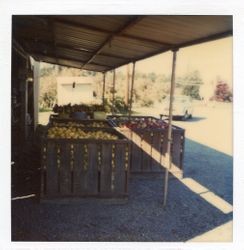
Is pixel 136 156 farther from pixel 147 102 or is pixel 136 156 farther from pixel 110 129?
pixel 147 102

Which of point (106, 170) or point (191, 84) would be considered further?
point (191, 84)

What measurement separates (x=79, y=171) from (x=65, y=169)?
0.68 ft

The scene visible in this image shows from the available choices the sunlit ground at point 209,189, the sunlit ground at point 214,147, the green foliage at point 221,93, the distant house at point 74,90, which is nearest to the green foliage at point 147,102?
the sunlit ground at point 214,147

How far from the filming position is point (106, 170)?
5.67 m

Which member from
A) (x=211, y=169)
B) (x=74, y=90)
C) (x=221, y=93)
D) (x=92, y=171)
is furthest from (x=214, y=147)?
(x=221, y=93)

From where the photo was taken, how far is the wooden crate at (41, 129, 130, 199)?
18.2 feet

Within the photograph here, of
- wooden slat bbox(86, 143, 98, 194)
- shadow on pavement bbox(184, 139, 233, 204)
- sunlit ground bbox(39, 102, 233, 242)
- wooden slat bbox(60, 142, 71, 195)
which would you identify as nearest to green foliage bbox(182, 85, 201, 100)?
sunlit ground bbox(39, 102, 233, 242)

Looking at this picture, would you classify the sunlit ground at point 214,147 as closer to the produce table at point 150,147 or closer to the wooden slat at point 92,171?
the produce table at point 150,147

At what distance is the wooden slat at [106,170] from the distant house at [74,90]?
46.1ft

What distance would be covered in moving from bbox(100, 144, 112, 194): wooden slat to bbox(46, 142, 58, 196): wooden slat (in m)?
0.67

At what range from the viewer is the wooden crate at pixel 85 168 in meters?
5.55
